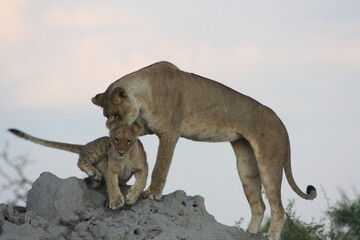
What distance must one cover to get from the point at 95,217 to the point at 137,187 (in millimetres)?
490

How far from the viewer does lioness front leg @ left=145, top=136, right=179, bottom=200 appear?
8.26 meters

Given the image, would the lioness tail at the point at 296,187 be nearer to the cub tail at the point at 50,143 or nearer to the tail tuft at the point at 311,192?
the tail tuft at the point at 311,192

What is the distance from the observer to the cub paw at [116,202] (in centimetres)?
775

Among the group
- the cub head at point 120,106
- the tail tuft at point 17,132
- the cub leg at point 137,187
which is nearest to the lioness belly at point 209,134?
the cub head at point 120,106

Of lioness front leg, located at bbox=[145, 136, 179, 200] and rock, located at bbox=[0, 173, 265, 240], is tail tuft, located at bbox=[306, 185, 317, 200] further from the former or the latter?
lioness front leg, located at bbox=[145, 136, 179, 200]

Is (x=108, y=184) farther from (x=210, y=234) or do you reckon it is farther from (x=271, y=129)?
(x=271, y=129)

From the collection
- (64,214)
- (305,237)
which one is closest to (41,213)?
(64,214)

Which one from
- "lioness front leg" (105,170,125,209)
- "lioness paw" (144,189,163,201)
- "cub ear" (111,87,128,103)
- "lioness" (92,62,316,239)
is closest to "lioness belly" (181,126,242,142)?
"lioness" (92,62,316,239)

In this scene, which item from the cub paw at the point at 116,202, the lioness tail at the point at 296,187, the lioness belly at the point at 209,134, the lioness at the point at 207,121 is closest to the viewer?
the cub paw at the point at 116,202

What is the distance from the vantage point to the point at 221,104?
946 centimetres

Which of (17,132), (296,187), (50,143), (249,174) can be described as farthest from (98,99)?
(296,187)

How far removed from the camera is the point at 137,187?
7.90 metres

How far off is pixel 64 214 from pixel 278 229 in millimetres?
2718

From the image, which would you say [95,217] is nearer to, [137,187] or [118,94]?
[137,187]
